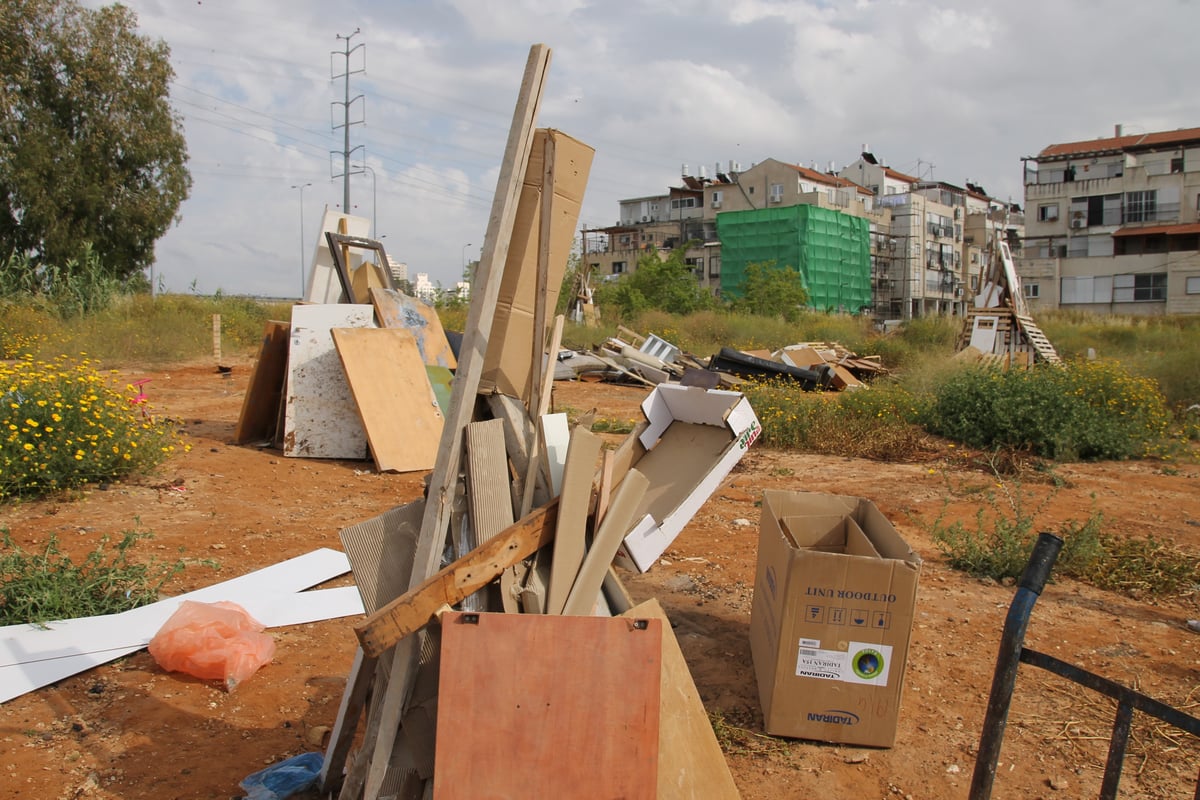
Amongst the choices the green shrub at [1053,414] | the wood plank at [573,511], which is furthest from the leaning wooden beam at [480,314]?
the green shrub at [1053,414]

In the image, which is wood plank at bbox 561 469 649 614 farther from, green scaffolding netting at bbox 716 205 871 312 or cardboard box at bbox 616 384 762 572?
green scaffolding netting at bbox 716 205 871 312

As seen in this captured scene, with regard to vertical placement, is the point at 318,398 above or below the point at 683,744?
above

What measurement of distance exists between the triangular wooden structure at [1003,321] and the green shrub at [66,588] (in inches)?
556

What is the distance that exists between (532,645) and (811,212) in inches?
1884

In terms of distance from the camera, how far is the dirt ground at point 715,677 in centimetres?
270

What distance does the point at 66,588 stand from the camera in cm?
371

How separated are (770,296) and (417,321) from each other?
25371 millimetres

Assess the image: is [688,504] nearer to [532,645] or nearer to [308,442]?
[532,645]

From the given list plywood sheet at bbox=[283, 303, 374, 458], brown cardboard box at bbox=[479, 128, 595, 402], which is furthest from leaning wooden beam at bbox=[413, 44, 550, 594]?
plywood sheet at bbox=[283, 303, 374, 458]

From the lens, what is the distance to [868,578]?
2883mm

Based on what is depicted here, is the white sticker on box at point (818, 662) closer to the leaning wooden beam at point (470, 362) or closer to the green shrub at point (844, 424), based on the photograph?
the leaning wooden beam at point (470, 362)

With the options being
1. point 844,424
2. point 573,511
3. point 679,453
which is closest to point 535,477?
point 573,511

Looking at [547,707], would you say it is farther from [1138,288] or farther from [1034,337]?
[1138,288]

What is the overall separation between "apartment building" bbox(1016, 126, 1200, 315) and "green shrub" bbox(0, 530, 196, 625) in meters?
43.4
